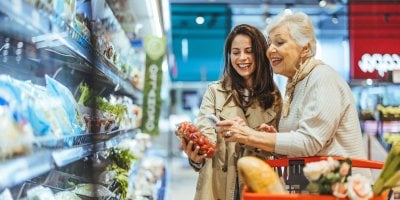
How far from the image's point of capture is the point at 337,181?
1725mm

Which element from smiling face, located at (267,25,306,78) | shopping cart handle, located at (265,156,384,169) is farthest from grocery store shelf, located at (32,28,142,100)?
shopping cart handle, located at (265,156,384,169)

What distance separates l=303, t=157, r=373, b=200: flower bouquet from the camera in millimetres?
1688

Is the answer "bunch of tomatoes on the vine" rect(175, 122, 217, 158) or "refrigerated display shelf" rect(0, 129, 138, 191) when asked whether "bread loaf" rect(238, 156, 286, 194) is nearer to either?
"refrigerated display shelf" rect(0, 129, 138, 191)

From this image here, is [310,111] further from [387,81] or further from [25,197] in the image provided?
[387,81]

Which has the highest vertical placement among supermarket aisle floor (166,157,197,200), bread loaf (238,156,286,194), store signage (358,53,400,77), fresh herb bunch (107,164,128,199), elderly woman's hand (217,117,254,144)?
store signage (358,53,400,77)

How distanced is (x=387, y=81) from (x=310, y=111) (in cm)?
372

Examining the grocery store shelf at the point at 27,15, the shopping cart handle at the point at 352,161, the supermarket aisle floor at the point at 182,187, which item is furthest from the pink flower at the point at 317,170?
the supermarket aisle floor at the point at 182,187

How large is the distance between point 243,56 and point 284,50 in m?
0.44

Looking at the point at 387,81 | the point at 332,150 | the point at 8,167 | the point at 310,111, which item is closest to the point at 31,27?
the point at 8,167

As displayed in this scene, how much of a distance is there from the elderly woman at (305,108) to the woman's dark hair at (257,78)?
327 millimetres

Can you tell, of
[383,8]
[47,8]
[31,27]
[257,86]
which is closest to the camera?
[31,27]

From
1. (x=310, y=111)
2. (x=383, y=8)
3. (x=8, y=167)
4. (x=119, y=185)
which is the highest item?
(x=383, y=8)

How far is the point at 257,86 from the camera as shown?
279 centimetres

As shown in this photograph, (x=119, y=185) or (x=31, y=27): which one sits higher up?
(x=31, y=27)
